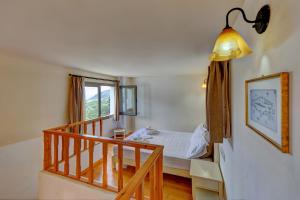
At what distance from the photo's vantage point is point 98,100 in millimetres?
4562

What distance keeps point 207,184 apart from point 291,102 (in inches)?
79.0

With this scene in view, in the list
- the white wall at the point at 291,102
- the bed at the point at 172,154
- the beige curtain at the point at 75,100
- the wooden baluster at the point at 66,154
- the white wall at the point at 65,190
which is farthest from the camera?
the beige curtain at the point at 75,100

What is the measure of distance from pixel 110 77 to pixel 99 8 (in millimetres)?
→ 3970

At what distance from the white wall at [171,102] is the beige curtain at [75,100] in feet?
7.95

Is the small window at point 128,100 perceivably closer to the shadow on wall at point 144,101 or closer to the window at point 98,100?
the shadow on wall at point 144,101

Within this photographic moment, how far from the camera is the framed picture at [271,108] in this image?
1.98ft

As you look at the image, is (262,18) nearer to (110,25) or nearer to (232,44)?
(232,44)

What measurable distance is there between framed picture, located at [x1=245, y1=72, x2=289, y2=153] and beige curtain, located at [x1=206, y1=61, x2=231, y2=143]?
0.65 metres

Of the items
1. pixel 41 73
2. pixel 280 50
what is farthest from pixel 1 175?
pixel 280 50

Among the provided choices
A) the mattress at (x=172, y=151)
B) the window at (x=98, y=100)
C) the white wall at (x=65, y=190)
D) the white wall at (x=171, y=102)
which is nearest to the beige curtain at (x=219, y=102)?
the mattress at (x=172, y=151)

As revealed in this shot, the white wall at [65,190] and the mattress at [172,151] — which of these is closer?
the white wall at [65,190]

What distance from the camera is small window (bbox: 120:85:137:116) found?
536 centimetres

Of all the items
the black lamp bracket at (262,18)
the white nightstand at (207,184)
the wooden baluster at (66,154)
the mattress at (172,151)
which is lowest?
the white nightstand at (207,184)

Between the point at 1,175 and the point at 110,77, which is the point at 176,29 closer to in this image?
the point at 1,175
